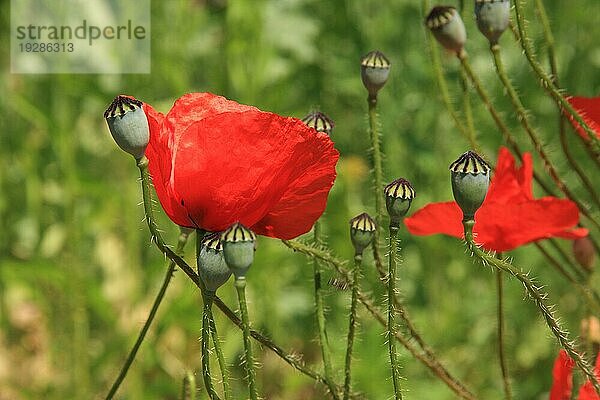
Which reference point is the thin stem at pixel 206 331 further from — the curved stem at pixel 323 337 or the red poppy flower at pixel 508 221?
the red poppy flower at pixel 508 221

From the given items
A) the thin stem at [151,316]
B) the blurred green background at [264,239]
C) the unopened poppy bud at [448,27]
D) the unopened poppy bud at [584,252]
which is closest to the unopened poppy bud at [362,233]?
the thin stem at [151,316]

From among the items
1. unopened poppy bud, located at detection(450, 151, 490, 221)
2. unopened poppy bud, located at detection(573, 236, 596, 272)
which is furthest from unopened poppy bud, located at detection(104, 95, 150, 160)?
unopened poppy bud, located at detection(573, 236, 596, 272)

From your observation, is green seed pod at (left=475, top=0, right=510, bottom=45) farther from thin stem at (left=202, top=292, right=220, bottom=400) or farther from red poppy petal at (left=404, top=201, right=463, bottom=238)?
thin stem at (left=202, top=292, right=220, bottom=400)

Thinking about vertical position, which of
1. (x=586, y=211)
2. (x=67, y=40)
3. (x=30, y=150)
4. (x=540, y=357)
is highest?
(x=67, y=40)

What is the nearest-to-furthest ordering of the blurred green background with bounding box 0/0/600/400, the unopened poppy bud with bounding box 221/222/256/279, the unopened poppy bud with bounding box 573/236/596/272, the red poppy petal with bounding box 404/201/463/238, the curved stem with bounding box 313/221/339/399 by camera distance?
1. the unopened poppy bud with bounding box 221/222/256/279
2. the curved stem with bounding box 313/221/339/399
3. the red poppy petal with bounding box 404/201/463/238
4. the unopened poppy bud with bounding box 573/236/596/272
5. the blurred green background with bounding box 0/0/600/400

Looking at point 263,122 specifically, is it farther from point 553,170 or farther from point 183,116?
point 553,170

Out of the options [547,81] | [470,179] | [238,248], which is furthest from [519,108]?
[238,248]

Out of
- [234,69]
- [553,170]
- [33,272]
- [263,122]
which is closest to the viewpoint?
[263,122]

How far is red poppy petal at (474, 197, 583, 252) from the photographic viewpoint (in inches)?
30.9

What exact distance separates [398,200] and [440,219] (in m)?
0.19

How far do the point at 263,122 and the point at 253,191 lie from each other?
0.05 metres

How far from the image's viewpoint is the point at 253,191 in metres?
0.67

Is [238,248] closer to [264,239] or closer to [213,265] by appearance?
[213,265]

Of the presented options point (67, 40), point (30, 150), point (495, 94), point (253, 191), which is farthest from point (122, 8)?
point (253, 191)
